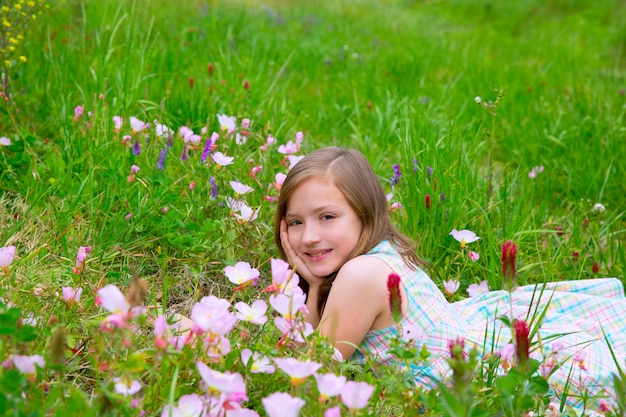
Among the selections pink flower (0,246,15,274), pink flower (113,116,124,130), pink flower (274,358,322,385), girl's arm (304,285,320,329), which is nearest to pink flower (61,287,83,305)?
pink flower (0,246,15,274)

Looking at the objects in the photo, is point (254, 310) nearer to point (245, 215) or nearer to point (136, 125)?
point (245, 215)

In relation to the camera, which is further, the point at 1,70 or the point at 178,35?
the point at 178,35

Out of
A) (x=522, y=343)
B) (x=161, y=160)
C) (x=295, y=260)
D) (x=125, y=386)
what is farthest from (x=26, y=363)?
(x=161, y=160)

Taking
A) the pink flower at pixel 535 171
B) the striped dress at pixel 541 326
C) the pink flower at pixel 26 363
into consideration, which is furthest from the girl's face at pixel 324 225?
the pink flower at pixel 535 171

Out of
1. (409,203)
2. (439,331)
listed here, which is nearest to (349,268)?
(439,331)

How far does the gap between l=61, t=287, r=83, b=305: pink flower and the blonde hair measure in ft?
2.57

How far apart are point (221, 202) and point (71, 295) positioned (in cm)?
82

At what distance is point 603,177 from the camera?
12.4 ft

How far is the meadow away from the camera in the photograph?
1.46 m

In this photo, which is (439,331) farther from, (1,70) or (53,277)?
(1,70)

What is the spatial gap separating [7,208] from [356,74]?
10.8ft

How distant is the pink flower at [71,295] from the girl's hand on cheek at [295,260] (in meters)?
0.71

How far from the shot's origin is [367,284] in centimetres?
218

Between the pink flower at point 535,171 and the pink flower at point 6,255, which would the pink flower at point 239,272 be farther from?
the pink flower at point 535,171
